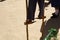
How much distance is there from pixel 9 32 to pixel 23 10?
132 centimetres

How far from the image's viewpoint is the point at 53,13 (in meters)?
5.56

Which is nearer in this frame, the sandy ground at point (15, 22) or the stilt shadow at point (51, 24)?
the sandy ground at point (15, 22)

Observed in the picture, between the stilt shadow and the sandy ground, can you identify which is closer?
the sandy ground

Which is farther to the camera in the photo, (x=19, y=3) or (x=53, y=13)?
(x=19, y=3)

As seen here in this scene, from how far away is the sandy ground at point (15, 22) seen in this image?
15.4ft

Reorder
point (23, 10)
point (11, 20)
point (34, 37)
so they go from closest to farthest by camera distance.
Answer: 1. point (34, 37)
2. point (11, 20)
3. point (23, 10)

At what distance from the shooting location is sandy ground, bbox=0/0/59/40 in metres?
4.71

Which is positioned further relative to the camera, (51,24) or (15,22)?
(15,22)

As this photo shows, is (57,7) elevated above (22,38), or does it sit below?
above

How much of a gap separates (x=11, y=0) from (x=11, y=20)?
1622 millimetres

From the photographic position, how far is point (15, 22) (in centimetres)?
534

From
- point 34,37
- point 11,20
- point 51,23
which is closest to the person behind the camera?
point 34,37

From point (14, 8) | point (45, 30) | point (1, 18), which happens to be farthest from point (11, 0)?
point (45, 30)

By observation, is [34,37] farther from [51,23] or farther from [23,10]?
[23,10]
